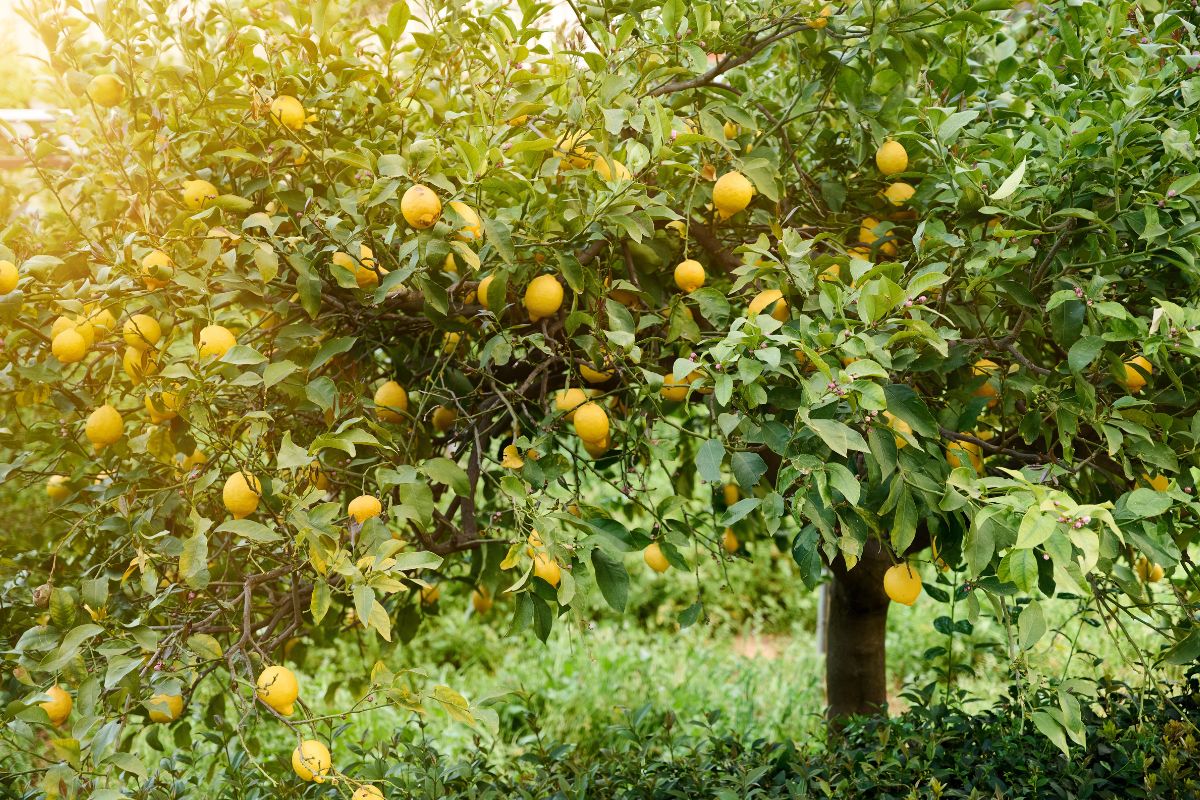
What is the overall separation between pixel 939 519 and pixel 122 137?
1.54 m

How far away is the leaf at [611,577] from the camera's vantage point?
5.10ft

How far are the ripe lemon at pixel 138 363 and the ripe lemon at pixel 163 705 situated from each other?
0.53m

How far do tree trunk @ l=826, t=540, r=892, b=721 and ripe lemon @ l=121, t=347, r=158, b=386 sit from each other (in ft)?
6.08

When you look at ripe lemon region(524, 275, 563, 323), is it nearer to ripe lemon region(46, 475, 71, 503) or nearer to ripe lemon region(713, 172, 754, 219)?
ripe lemon region(713, 172, 754, 219)

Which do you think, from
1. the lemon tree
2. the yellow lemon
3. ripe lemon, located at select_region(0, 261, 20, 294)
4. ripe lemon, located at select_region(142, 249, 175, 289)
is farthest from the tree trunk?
ripe lemon, located at select_region(0, 261, 20, 294)

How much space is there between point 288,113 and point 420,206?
0.37m

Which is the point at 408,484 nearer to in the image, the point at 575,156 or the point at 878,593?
the point at 575,156

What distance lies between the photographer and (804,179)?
6.51ft

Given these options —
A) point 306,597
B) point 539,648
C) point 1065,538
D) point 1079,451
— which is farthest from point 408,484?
point 539,648

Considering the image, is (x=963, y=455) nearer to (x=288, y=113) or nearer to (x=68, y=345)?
(x=288, y=113)

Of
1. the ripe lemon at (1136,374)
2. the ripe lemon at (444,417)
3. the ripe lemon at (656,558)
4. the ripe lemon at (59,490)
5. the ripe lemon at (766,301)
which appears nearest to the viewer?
the ripe lemon at (766,301)

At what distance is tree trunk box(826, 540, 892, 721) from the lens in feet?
8.91

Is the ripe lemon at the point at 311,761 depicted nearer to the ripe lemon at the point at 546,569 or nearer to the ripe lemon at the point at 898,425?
the ripe lemon at the point at 546,569

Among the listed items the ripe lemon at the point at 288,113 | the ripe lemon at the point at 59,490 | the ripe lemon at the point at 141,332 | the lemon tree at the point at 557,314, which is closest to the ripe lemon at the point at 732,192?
the lemon tree at the point at 557,314
